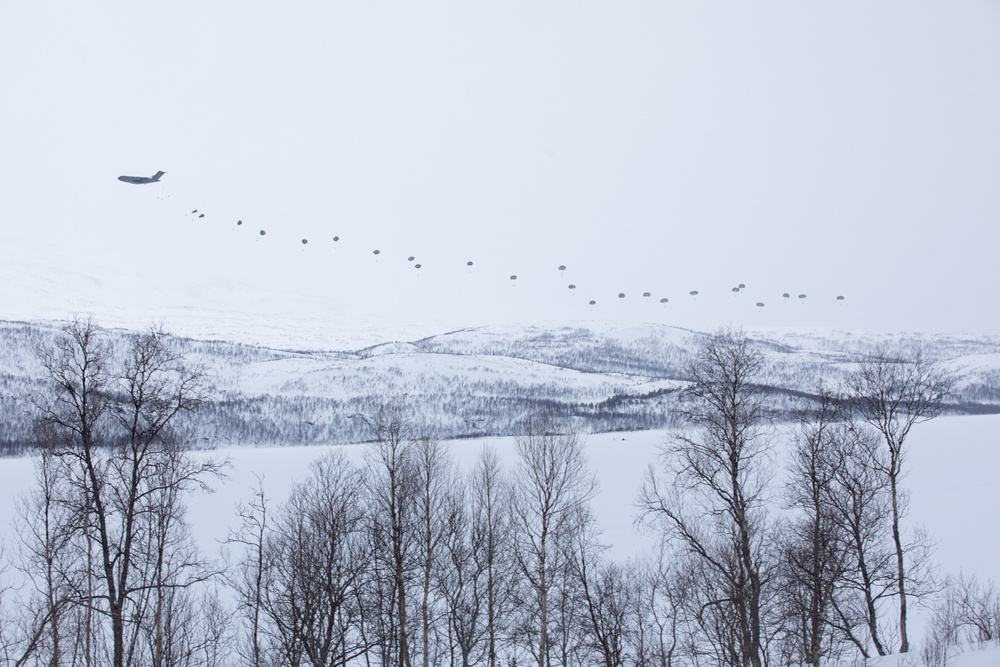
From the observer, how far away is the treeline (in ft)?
42.3

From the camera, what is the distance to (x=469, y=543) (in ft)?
81.5

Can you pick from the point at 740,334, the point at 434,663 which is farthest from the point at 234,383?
the point at 740,334

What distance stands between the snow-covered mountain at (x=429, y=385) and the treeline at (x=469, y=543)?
76352mm

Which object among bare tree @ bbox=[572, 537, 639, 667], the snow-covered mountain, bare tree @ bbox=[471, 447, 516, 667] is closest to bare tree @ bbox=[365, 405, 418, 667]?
bare tree @ bbox=[471, 447, 516, 667]

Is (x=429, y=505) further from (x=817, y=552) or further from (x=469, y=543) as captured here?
(x=817, y=552)

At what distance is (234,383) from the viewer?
142 metres

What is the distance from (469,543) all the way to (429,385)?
124m

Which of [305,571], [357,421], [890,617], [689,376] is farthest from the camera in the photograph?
[357,421]

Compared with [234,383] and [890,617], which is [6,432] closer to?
[234,383]

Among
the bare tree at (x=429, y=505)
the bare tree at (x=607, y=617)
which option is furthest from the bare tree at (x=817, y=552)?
the bare tree at (x=429, y=505)

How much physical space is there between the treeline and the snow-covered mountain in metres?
76.4

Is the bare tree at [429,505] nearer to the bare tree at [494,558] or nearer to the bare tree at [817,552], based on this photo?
the bare tree at [494,558]

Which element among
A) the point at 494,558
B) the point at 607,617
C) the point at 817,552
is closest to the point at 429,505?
the point at 494,558

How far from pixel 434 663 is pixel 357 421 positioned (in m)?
107
